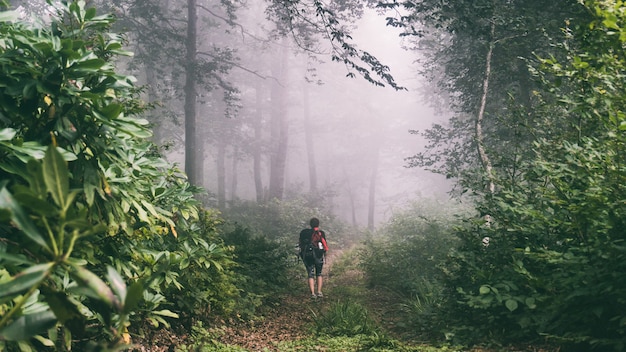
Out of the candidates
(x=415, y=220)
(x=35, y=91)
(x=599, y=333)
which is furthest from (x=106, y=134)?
(x=415, y=220)

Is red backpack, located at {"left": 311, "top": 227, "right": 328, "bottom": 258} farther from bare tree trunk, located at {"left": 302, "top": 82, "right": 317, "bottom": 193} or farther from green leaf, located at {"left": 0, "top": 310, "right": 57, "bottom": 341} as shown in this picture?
bare tree trunk, located at {"left": 302, "top": 82, "right": 317, "bottom": 193}

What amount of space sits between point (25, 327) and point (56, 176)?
25 cm

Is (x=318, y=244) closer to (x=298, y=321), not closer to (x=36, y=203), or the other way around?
(x=298, y=321)

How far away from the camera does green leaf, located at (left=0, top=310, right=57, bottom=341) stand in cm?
68

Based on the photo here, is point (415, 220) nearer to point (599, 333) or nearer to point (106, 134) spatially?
point (599, 333)

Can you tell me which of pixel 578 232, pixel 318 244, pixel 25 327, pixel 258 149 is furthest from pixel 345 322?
pixel 258 149

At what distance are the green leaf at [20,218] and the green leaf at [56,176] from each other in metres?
0.06

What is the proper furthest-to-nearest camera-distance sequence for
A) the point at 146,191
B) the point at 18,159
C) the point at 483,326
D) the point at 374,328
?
the point at 374,328
the point at 483,326
the point at 146,191
the point at 18,159

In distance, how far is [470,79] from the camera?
12.4 metres

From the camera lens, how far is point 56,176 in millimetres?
711

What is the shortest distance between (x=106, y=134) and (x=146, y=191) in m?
1.30

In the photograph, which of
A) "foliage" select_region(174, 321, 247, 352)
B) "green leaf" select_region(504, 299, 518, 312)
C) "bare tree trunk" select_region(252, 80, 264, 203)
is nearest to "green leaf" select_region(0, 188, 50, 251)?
"green leaf" select_region(504, 299, 518, 312)

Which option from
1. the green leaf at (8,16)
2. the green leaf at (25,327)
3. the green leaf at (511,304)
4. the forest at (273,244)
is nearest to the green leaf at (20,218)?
the forest at (273,244)

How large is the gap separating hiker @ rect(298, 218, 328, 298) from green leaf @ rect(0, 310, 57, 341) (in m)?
9.08
